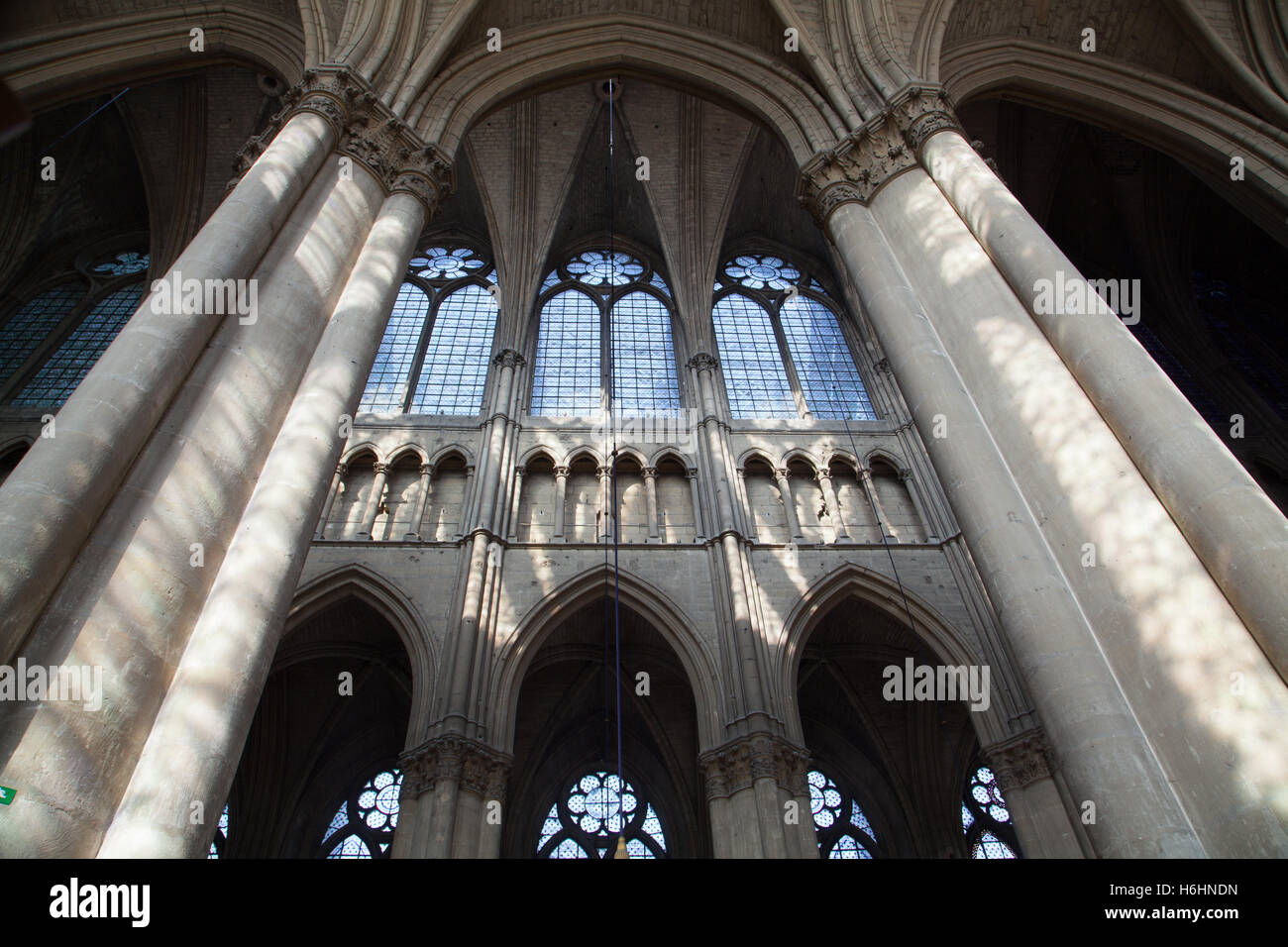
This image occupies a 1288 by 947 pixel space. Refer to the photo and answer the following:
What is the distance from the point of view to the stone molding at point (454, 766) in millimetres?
9789

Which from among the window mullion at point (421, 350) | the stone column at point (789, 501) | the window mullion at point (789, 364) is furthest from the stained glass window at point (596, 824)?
the window mullion at point (789, 364)

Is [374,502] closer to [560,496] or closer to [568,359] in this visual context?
[560,496]

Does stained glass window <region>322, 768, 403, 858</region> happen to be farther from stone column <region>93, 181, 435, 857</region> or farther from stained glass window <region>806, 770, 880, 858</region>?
stone column <region>93, 181, 435, 857</region>

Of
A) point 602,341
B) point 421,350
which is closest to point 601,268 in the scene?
point 602,341

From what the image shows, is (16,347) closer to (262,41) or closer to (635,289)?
(262,41)

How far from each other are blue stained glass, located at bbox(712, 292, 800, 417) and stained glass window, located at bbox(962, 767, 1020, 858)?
24.0ft

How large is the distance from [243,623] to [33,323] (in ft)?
51.2

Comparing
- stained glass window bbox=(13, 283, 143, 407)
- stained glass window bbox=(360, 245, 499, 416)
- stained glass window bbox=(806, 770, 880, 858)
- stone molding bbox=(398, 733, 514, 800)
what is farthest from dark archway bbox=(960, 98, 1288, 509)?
stained glass window bbox=(13, 283, 143, 407)

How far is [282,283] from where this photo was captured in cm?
657

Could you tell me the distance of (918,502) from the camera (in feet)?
45.2

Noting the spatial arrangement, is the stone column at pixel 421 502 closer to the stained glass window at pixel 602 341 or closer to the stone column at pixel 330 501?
the stone column at pixel 330 501
